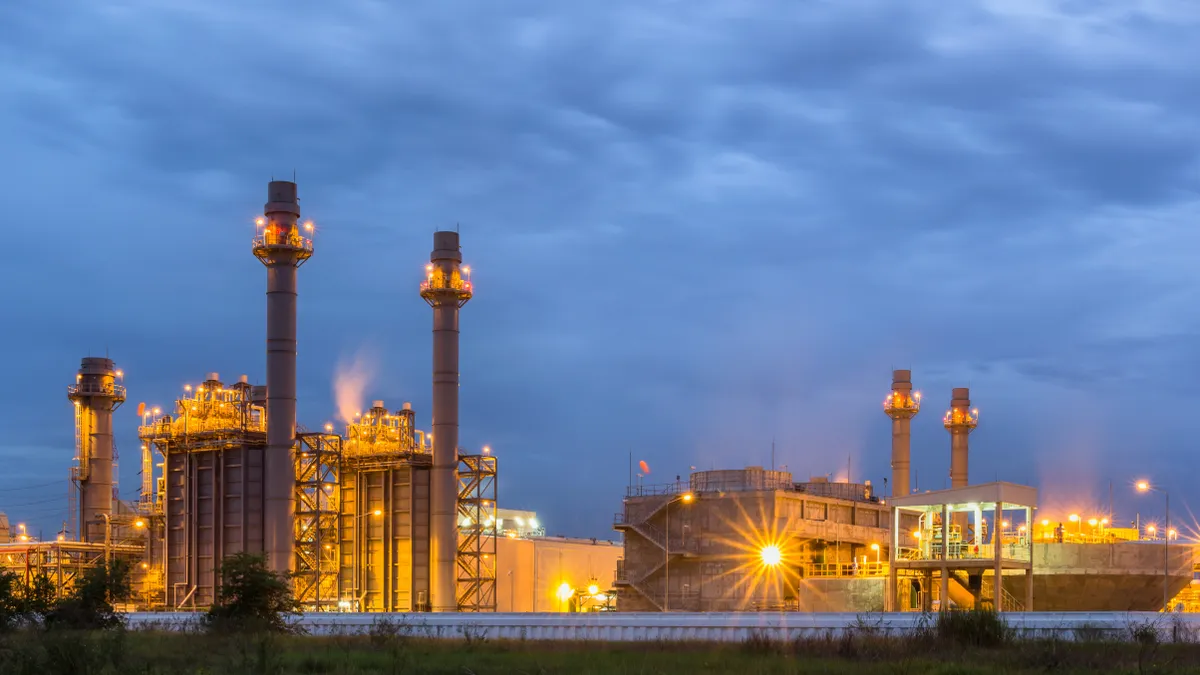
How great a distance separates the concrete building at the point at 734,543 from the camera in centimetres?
7562

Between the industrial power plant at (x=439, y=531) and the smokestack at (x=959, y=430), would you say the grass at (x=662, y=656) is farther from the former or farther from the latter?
the smokestack at (x=959, y=430)

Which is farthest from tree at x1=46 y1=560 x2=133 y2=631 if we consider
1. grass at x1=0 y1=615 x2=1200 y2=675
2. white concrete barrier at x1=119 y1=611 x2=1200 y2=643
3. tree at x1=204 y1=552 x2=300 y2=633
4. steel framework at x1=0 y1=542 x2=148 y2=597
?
steel framework at x1=0 y1=542 x2=148 y2=597

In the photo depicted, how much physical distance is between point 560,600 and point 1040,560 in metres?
38.3

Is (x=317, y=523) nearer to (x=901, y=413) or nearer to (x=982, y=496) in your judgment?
(x=982, y=496)

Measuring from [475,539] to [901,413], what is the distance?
42103 millimetres

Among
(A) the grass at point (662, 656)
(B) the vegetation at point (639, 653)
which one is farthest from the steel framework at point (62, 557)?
(A) the grass at point (662, 656)

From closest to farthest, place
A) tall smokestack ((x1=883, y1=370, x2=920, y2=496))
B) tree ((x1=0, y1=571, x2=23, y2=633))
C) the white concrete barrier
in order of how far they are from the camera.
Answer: the white concrete barrier, tree ((x1=0, y1=571, x2=23, y2=633)), tall smokestack ((x1=883, y1=370, x2=920, y2=496))

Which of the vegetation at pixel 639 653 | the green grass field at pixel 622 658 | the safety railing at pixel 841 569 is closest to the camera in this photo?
the green grass field at pixel 622 658

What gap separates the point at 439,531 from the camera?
81.4 m

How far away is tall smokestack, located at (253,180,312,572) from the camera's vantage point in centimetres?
7350

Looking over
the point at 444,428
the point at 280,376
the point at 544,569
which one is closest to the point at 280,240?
the point at 280,376

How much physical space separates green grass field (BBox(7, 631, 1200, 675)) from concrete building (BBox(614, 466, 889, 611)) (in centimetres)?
4085

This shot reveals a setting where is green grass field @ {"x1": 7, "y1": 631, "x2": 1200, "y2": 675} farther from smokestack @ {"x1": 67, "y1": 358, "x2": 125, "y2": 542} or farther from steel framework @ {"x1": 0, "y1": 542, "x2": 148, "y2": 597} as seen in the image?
smokestack @ {"x1": 67, "y1": 358, "x2": 125, "y2": 542}

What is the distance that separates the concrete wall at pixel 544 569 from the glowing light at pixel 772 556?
23622 mm
